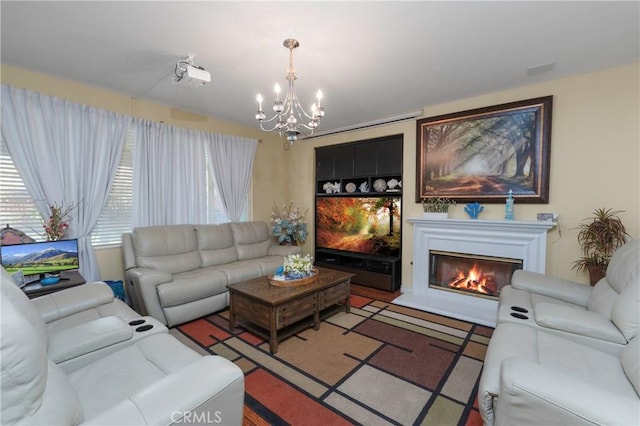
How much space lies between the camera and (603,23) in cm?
205

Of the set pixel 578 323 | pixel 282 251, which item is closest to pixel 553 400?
pixel 578 323

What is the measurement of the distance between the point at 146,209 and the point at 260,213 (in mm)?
1886

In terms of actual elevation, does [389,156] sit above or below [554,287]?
above

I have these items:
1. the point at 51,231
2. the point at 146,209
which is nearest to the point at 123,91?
the point at 146,209

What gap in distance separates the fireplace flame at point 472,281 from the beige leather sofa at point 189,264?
2379 mm

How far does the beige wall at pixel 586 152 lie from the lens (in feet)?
8.82

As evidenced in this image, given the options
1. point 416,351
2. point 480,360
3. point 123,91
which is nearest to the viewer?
point 480,360

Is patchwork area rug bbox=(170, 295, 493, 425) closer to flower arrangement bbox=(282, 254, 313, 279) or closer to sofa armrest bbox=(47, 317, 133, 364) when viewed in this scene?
flower arrangement bbox=(282, 254, 313, 279)

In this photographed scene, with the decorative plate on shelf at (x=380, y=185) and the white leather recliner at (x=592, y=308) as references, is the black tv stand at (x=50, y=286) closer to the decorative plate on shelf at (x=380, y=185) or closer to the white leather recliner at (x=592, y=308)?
the white leather recliner at (x=592, y=308)

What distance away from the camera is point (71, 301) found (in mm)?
2105

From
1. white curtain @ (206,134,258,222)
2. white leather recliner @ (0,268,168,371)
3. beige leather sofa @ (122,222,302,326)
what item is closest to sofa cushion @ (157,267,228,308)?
beige leather sofa @ (122,222,302,326)

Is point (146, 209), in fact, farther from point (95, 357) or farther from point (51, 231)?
point (95, 357)

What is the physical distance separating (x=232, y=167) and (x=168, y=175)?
38.6 inches

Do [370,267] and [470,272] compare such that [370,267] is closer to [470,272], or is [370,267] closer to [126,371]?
[470,272]
